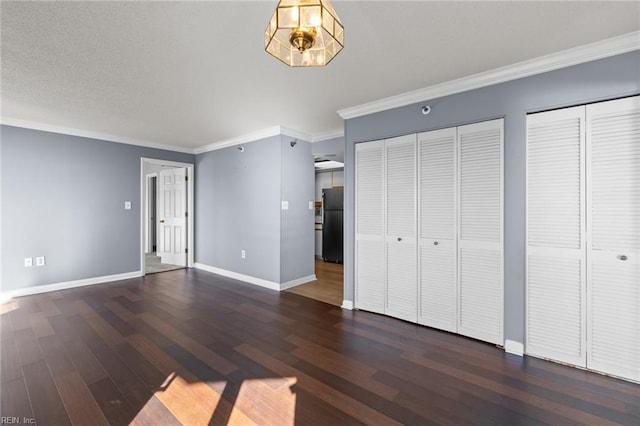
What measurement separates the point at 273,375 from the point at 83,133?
15.9ft

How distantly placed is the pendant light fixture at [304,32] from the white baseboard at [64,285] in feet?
16.8

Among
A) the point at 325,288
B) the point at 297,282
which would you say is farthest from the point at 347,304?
the point at 297,282

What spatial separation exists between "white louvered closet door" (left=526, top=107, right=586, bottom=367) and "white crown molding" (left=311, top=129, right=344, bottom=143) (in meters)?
2.60

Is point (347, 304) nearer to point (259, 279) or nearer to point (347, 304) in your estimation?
point (347, 304)

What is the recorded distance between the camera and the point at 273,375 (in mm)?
2166

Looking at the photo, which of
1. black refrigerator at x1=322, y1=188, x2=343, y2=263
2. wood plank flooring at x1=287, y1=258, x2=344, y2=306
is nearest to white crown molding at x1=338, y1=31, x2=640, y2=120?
wood plank flooring at x1=287, y1=258, x2=344, y2=306

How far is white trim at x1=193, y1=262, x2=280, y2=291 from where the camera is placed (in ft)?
14.8

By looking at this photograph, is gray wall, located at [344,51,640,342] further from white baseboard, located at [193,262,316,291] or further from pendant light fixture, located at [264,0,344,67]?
white baseboard, located at [193,262,316,291]

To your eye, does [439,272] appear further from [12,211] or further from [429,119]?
[12,211]

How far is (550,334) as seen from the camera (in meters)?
2.38

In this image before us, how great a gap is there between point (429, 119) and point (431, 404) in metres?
2.52

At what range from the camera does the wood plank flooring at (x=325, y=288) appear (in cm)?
403

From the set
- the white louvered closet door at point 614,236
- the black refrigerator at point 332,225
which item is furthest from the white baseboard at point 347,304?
the black refrigerator at point 332,225

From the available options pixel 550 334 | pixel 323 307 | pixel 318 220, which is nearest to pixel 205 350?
pixel 323 307
